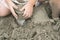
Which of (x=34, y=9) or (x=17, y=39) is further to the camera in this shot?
(x=34, y=9)

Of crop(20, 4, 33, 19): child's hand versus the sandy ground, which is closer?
the sandy ground

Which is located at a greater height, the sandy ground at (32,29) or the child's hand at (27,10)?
the child's hand at (27,10)

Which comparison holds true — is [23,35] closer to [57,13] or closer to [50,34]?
[50,34]

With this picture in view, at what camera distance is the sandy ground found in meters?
1.27

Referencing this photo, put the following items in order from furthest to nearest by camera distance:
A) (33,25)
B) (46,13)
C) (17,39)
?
(46,13) → (33,25) → (17,39)

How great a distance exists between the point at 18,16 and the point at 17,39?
205 millimetres

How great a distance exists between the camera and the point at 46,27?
1.34 m

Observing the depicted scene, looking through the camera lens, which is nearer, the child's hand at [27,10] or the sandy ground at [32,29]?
the sandy ground at [32,29]

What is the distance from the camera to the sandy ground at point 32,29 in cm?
127

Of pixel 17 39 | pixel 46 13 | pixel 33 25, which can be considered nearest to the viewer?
pixel 17 39

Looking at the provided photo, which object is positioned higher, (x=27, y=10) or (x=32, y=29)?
(x=27, y=10)

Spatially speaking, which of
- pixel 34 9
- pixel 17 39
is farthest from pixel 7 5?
pixel 17 39

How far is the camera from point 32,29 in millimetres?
1334

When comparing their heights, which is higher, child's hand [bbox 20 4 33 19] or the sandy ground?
child's hand [bbox 20 4 33 19]
